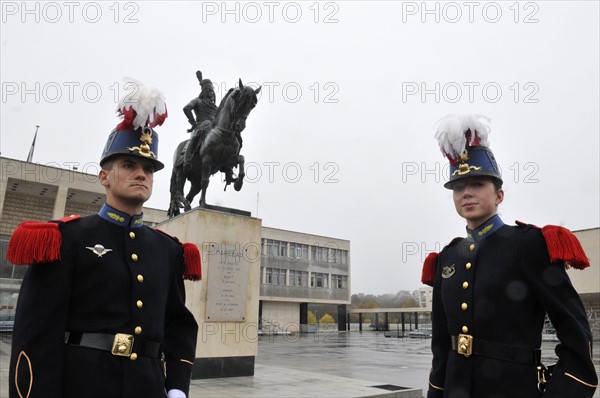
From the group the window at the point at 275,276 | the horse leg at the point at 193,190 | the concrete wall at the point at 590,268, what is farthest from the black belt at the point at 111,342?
the window at the point at 275,276

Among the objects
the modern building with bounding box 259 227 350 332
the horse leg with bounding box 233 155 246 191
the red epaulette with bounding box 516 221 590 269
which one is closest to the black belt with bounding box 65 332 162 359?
the red epaulette with bounding box 516 221 590 269

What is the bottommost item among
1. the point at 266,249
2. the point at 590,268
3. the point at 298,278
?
the point at 590,268

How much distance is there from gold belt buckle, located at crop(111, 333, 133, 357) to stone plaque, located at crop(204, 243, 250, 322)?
18.2 ft

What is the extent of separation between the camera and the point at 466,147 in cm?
265

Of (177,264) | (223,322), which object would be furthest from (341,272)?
(177,264)

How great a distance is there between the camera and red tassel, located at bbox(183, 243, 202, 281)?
2.78 meters

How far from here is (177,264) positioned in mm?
2779

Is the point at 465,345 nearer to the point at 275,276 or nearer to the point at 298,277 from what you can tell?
the point at 275,276

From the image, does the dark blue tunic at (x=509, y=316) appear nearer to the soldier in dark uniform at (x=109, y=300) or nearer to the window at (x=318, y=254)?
the soldier in dark uniform at (x=109, y=300)

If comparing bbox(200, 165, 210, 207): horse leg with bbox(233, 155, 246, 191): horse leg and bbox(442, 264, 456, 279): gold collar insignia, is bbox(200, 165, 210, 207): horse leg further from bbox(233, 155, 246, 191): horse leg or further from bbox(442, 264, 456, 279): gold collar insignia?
bbox(442, 264, 456, 279): gold collar insignia

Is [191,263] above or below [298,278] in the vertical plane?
below

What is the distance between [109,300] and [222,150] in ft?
21.2

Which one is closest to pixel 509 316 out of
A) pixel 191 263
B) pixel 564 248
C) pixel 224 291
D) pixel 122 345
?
pixel 564 248

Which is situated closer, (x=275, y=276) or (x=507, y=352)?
(x=507, y=352)
